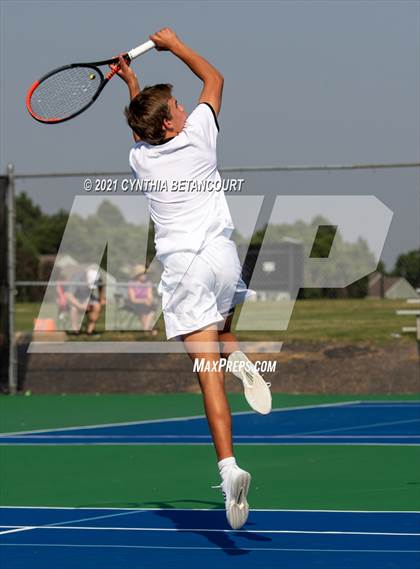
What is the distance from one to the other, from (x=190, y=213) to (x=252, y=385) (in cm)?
106

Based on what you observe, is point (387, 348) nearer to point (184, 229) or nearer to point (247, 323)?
point (247, 323)

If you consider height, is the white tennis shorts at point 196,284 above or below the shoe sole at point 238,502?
above

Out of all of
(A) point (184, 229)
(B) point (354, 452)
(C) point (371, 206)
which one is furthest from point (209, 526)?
(C) point (371, 206)

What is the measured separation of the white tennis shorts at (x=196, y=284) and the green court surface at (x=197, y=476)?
6.56ft

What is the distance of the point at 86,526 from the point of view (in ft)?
24.5

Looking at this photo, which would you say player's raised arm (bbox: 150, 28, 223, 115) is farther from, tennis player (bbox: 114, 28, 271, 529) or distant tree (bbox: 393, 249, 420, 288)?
distant tree (bbox: 393, 249, 420, 288)

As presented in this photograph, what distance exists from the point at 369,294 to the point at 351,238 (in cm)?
102

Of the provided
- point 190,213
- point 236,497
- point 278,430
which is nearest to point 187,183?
point 190,213

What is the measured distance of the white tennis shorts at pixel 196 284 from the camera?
6.59m

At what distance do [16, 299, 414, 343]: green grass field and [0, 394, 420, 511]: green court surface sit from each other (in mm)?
4932

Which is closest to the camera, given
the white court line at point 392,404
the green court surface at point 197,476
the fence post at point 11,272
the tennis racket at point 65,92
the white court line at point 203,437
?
the tennis racket at point 65,92
